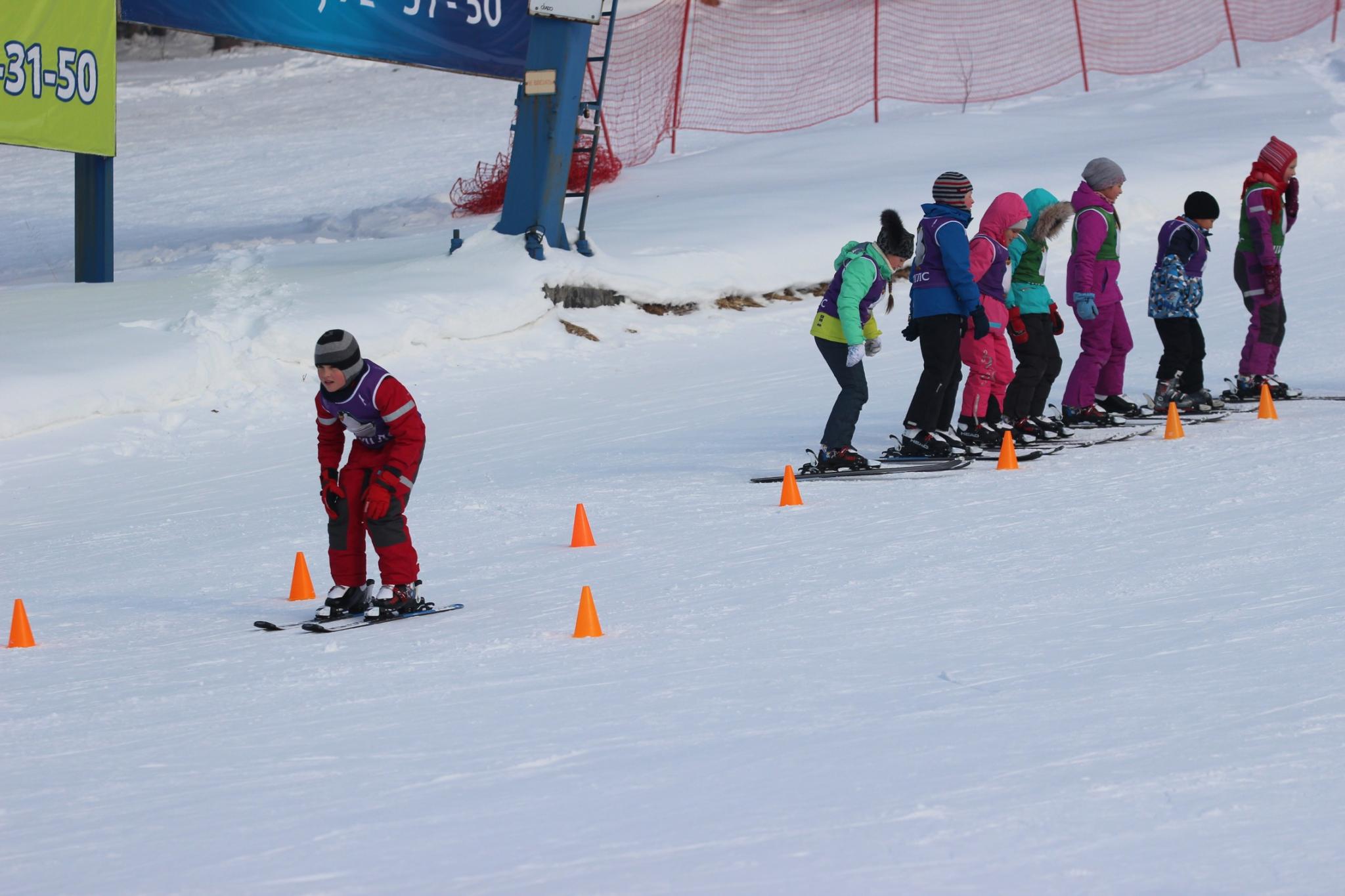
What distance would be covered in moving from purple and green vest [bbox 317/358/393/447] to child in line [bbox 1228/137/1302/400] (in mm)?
6499

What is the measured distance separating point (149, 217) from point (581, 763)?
18.7 metres

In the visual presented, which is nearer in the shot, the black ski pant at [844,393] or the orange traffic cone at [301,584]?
the orange traffic cone at [301,584]

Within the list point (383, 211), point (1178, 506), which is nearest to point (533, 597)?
point (1178, 506)

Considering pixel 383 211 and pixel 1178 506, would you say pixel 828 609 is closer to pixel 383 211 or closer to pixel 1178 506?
pixel 1178 506

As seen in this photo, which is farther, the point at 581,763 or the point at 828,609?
the point at 828,609

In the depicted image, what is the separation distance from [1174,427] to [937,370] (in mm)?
1578

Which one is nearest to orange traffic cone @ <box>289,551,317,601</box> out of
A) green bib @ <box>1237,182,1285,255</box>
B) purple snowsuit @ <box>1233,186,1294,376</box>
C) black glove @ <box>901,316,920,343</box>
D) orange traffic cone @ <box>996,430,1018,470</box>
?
black glove @ <box>901,316,920,343</box>

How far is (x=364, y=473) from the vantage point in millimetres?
6977

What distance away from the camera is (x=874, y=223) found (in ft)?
60.0

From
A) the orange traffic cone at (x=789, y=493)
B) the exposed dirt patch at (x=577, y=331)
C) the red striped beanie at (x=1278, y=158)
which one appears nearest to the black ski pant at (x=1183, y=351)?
the red striped beanie at (x=1278, y=158)

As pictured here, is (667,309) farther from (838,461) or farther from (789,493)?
(789,493)

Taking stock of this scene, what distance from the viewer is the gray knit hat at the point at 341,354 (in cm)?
663

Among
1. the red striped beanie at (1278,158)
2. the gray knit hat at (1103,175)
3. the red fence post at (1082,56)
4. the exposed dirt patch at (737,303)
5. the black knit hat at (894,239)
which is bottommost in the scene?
the exposed dirt patch at (737,303)

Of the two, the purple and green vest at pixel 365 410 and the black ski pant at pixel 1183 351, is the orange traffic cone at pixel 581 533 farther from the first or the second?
the black ski pant at pixel 1183 351
